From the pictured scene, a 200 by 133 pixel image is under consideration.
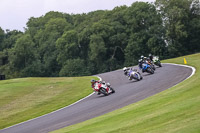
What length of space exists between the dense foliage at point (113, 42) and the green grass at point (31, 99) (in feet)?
141

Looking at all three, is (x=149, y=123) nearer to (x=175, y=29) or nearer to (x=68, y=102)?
(x=68, y=102)

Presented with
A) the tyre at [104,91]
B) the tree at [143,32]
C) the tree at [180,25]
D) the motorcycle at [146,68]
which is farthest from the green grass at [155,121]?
the tree at [143,32]

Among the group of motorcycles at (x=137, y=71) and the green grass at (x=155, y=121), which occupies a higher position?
the group of motorcycles at (x=137, y=71)

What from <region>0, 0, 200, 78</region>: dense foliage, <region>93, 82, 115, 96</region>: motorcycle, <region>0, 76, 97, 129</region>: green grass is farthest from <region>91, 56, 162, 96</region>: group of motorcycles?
<region>0, 0, 200, 78</region>: dense foliage

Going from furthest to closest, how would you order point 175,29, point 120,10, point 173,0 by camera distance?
point 120,10
point 173,0
point 175,29

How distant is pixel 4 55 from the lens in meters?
90.4

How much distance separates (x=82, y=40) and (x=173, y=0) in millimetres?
22445

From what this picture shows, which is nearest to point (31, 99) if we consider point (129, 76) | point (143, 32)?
point (129, 76)

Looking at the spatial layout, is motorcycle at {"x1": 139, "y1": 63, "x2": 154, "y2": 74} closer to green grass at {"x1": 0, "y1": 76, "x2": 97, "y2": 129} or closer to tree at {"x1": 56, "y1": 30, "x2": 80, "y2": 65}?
green grass at {"x1": 0, "y1": 76, "x2": 97, "y2": 129}

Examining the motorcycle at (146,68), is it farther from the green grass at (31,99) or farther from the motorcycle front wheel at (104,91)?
the motorcycle front wheel at (104,91)

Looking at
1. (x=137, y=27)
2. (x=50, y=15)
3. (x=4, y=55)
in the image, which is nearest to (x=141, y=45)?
(x=137, y=27)

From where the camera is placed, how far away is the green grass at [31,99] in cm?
2160

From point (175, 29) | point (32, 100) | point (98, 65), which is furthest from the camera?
point (98, 65)

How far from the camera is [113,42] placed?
79.2 metres
